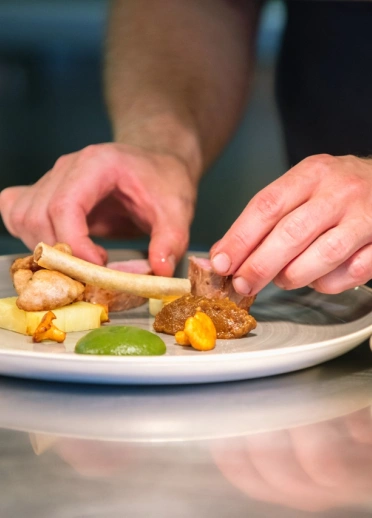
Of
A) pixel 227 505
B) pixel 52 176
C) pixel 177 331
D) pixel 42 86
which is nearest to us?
pixel 227 505

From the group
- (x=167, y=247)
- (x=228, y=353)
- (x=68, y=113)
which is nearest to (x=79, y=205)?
(x=167, y=247)

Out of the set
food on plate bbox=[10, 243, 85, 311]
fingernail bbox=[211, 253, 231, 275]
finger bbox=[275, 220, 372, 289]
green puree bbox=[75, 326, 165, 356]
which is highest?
finger bbox=[275, 220, 372, 289]

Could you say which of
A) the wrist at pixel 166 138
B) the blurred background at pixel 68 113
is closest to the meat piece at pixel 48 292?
the wrist at pixel 166 138

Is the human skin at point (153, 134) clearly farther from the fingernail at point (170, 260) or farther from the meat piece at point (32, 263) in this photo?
the meat piece at point (32, 263)

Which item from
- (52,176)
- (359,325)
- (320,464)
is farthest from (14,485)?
(52,176)

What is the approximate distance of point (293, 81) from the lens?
2324 mm

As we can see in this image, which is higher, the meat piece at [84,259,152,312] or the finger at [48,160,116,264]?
the finger at [48,160,116,264]

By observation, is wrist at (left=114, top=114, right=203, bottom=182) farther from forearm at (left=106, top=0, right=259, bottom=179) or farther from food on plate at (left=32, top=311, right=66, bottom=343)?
food on plate at (left=32, top=311, right=66, bottom=343)

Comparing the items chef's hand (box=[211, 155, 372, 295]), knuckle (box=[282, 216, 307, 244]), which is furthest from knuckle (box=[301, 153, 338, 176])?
knuckle (box=[282, 216, 307, 244])

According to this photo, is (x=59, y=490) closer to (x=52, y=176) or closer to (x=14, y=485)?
(x=14, y=485)

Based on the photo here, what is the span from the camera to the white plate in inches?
38.4

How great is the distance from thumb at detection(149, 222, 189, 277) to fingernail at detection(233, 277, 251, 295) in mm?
310

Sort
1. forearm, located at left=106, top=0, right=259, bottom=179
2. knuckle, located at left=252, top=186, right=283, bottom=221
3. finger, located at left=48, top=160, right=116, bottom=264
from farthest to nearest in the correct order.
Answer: forearm, located at left=106, top=0, right=259, bottom=179 → finger, located at left=48, top=160, right=116, bottom=264 → knuckle, located at left=252, top=186, right=283, bottom=221

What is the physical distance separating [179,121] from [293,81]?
1.48ft
